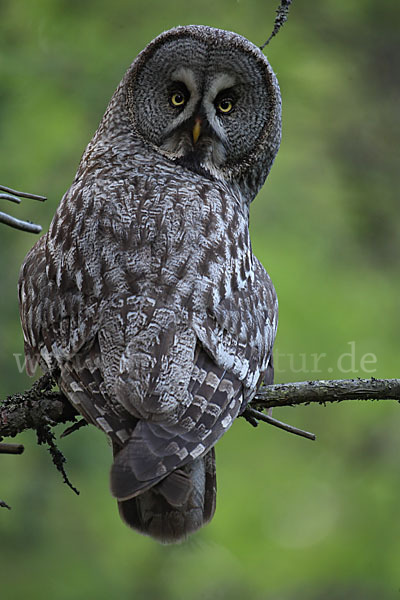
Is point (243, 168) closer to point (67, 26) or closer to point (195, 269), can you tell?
point (195, 269)

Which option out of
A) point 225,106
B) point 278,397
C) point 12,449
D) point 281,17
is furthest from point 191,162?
point 12,449

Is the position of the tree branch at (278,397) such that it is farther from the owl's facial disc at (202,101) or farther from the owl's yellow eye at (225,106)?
the owl's yellow eye at (225,106)

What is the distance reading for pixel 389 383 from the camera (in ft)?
8.20

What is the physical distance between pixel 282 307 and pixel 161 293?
10.0 feet

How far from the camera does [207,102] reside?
335cm

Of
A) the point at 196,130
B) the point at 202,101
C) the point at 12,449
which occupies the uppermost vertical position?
the point at 202,101

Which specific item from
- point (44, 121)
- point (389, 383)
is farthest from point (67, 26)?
point (389, 383)

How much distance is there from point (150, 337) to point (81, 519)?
3.58 metres

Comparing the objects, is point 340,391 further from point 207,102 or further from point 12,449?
point 207,102

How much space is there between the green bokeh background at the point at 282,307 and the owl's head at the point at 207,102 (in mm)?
1875

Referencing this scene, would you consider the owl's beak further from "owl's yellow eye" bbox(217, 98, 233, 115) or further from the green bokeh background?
the green bokeh background

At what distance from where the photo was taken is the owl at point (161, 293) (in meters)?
2.28

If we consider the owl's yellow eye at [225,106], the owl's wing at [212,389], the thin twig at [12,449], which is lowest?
the thin twig at [12,449]

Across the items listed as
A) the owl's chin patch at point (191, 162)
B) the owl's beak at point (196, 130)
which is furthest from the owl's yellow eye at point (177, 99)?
the owl's chin patch at point (191, 162)
